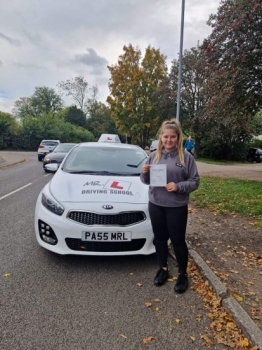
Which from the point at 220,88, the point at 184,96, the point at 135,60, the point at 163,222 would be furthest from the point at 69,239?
the point at 135,60

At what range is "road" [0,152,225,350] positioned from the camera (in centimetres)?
249

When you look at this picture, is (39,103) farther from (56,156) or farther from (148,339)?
(148,339)

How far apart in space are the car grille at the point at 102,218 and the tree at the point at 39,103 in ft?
251

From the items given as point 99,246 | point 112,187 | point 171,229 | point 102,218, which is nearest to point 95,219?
point 102,218

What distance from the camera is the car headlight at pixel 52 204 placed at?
12.3ft

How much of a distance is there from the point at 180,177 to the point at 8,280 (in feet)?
7.60

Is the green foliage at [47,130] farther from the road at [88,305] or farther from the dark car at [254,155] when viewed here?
the road at [88,305]

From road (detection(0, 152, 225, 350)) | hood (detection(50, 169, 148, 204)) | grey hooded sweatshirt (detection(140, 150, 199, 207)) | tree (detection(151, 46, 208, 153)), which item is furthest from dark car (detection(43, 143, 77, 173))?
tree (detection(151, 46, 208, 153))

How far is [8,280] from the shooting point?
3451mm

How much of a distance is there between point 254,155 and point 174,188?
110 ft

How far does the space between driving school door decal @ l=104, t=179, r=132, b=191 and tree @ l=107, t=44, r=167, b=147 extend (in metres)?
31.1

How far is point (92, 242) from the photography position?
365cm

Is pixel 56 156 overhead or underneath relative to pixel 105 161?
underneath

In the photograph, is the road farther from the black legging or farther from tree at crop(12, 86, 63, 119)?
tree at crop(12, 86, 63, 119)
